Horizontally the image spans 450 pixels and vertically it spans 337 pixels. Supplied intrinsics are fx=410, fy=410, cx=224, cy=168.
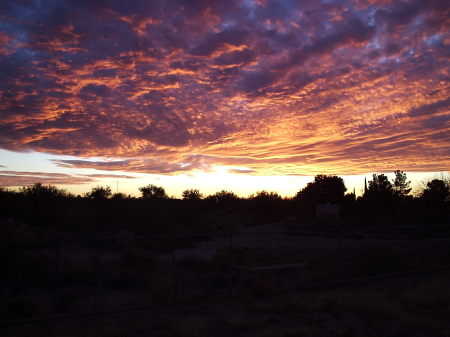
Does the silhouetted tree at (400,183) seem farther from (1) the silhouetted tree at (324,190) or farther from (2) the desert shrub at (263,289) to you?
(2) the desert shrub at (263,289)

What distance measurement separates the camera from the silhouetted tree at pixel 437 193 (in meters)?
58.7

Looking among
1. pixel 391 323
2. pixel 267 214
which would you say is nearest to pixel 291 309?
pixel 391 323

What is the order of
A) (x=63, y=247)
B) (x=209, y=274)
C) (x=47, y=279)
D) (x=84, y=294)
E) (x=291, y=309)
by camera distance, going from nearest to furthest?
(x=291, y=309) < (x=84, y=294) < (x=47, y=279) < (x=209, y=274) < (x=63, y=247)

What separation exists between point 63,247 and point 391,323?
52.4ft

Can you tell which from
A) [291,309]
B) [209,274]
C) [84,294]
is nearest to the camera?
[291,309]

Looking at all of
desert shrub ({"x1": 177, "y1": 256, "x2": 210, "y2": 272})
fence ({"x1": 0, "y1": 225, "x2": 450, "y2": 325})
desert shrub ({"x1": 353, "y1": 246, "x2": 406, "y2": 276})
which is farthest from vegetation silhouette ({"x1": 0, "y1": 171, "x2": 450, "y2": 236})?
desert shrub ({"x1": 353, "y1": 246, "x2": 406, "y2": 276})

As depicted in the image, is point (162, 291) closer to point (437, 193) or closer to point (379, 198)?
point (379, 198)

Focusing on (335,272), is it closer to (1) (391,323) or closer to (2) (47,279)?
(1) (391,323)

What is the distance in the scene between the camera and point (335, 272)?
16.2 m

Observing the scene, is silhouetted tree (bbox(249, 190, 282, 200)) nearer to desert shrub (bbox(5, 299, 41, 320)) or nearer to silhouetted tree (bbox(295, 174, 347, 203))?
silhouetted tree (bbox(295, 174, 347, 203))

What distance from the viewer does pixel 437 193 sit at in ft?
197

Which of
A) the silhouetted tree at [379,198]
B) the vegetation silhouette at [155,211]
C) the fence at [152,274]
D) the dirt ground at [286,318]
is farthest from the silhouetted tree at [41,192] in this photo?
the silhouetted tree at [379,198]

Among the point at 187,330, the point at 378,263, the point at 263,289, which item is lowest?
the point at 187,330

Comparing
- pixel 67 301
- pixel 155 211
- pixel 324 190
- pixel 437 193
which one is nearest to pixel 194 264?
pixel 67 301
